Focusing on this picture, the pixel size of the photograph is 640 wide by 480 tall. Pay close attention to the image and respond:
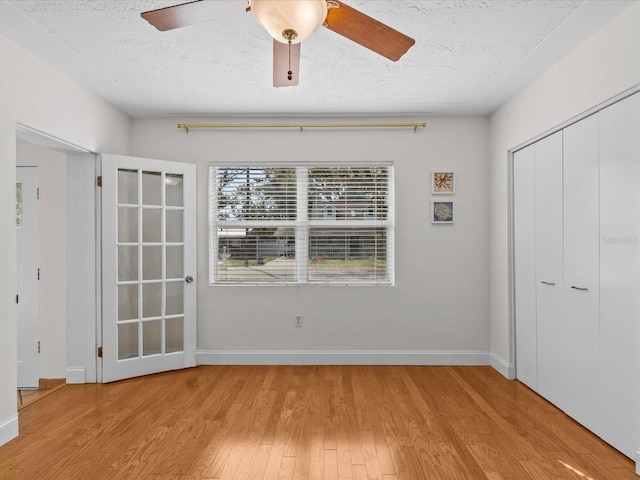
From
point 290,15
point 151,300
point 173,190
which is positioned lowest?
point 151,300

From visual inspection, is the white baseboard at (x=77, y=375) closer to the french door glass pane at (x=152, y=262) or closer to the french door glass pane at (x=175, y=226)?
the french door glass pane at (x=152, y=262)

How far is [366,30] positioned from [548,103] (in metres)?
2.08

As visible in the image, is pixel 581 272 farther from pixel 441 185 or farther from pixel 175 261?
pixel 175 261

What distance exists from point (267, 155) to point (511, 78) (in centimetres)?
233

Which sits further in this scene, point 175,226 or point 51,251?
point 175,226

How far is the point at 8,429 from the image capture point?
279 cm

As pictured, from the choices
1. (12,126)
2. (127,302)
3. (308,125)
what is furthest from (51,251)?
(308,125)

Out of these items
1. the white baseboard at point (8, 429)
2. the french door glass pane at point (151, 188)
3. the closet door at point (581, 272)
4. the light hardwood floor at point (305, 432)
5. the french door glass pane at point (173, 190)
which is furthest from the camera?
the french door glass pane at point (173, 190)

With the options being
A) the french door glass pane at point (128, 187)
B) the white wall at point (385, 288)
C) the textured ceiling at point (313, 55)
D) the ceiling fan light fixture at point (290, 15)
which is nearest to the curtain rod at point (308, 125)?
the white wall at point (385, 288)

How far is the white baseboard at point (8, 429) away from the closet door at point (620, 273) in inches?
147

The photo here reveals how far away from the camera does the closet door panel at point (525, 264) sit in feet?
12.0

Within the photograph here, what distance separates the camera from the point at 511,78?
352cm

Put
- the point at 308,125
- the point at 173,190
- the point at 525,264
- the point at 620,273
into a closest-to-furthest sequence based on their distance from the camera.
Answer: the point at 620,273
the point at 525,264
the point at 173,190
the point at 308,125

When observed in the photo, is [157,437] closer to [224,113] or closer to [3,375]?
[3,375]
